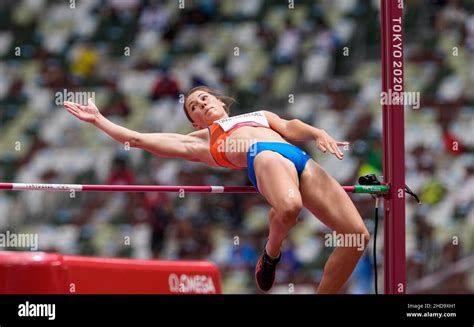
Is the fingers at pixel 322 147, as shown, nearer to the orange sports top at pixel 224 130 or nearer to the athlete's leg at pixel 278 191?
the athlete's leg at pixel 278 191

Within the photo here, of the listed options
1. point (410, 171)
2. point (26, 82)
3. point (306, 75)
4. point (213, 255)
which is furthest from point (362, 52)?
point (26, 82)

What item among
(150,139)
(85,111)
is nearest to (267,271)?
(150,139)

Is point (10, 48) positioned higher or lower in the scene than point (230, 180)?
higher

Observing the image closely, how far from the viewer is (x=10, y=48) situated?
32.1ft

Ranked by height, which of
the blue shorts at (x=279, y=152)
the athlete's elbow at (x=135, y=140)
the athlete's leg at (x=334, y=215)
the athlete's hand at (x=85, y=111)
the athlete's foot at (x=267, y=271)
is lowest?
the athlete's foot at (x=267, y=271)

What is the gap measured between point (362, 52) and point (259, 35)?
1.00 meters

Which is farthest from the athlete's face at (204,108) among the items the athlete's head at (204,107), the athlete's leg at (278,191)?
the athlete's leg at (278,191)

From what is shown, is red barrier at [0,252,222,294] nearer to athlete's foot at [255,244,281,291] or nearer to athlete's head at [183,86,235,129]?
athlete's foot at [255,244,281,291]

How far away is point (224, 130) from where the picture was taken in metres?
5.51

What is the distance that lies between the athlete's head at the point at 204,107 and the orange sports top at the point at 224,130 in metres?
0.10

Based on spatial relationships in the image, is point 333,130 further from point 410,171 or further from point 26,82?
point 26,82

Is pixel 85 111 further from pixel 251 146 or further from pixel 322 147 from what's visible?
pixel 322 147

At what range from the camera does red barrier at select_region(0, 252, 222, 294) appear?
16.2 ft

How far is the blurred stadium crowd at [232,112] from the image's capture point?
883 centimetres
